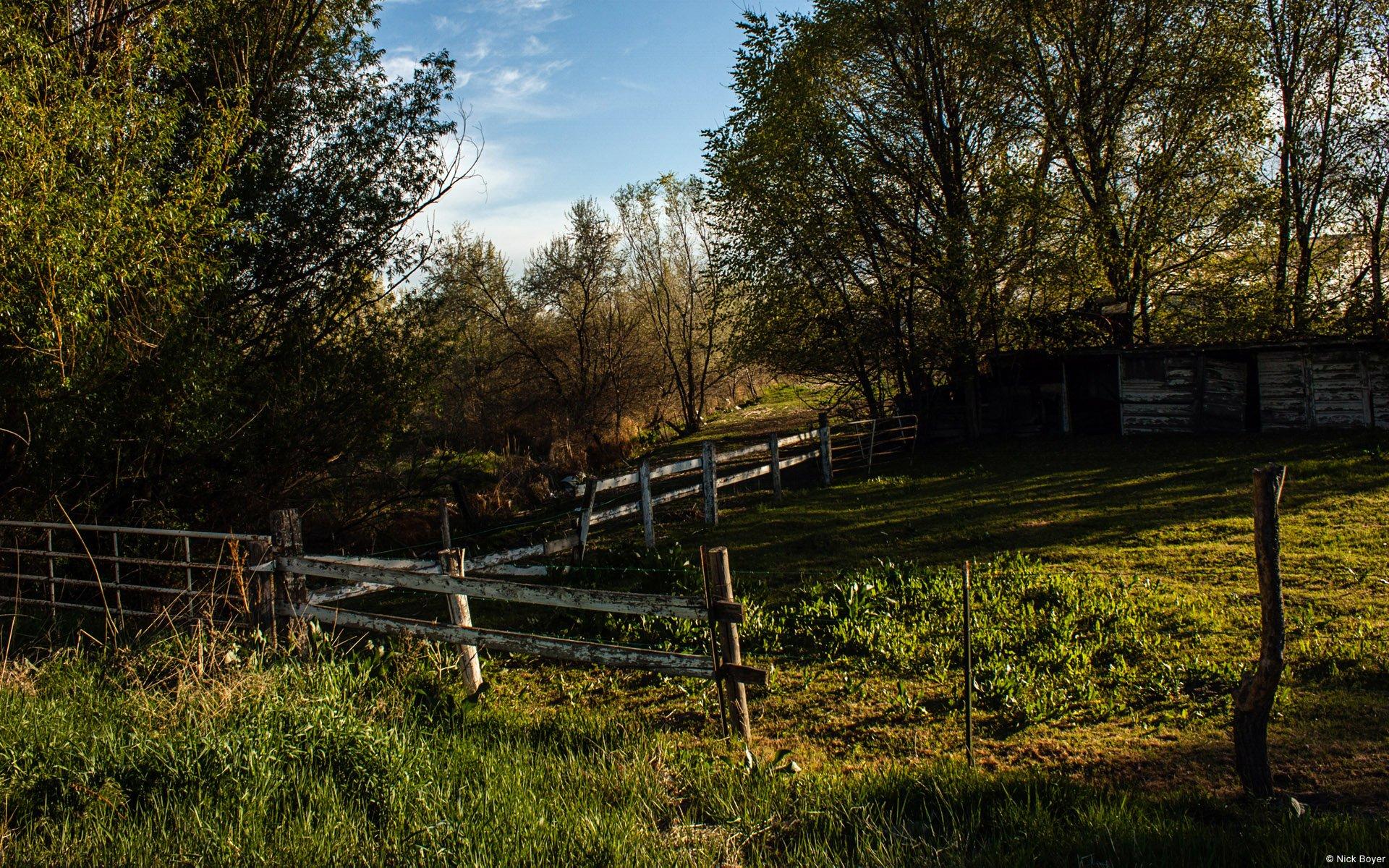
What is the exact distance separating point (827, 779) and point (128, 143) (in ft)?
33.6

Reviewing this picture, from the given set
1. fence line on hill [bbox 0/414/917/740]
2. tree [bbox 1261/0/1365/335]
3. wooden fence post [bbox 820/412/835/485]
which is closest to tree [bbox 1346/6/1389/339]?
tree [bbox 1261/0/1365/335]

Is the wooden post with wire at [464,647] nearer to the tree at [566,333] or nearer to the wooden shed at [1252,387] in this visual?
the wooden shed at [1252,387]

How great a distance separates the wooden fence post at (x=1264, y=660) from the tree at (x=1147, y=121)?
652 inches

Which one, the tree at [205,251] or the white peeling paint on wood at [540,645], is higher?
the tree at [205,251]

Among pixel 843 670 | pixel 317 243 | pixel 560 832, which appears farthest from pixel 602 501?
pixel 560 832

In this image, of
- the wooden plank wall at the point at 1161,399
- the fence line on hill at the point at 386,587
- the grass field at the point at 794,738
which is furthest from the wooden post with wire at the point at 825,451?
the fence line on hill at the point at 386,587

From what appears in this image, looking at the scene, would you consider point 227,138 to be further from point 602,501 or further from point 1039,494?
point 1039,494

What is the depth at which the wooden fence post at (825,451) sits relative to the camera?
17.7 metres

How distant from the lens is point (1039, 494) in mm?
14188

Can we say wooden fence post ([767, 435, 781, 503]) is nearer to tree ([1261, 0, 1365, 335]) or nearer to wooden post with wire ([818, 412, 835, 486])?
wooden post with wire ([818, 412, 835, 486])

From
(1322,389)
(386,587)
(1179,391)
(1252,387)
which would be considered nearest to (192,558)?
(386,587)

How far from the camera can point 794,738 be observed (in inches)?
224

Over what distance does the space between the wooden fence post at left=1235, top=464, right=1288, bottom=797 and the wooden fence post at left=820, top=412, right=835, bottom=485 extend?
13193 millimetres

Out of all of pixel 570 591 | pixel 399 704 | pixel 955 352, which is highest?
pixel 955 352
